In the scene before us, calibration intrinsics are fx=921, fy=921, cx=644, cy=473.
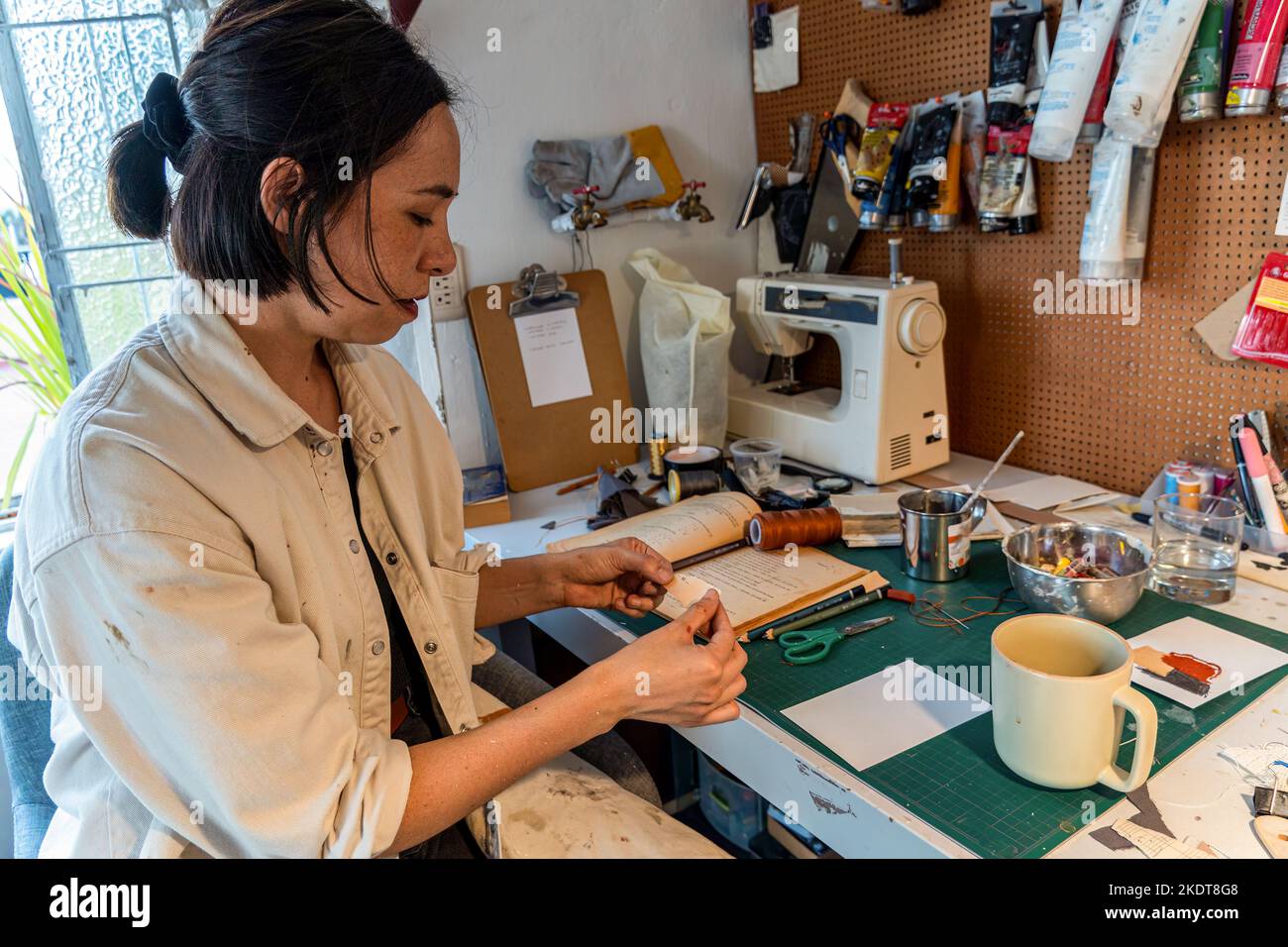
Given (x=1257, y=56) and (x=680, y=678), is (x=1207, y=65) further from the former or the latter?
(x=680, y=678)

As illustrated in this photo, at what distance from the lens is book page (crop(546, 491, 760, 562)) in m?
1.41

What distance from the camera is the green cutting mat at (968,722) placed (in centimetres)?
84

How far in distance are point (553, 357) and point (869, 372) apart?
651 mm

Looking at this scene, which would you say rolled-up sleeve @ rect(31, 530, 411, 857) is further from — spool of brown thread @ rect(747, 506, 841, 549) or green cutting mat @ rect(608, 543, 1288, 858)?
spool of brown thread @ rect(747, 506, 841, 549)

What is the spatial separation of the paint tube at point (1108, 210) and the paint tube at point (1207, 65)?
0.33ft

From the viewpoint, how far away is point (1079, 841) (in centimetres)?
81

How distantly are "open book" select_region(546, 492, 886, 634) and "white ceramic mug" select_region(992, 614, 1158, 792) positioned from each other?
14.3 inches

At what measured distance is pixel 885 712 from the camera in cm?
101

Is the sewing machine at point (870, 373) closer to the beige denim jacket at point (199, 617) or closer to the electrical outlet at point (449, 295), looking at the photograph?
the electrical outlet at point (449, 295)

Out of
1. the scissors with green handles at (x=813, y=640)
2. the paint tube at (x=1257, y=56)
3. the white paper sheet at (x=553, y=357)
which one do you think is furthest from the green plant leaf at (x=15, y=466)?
the paint tube at (x=1257, y=56)

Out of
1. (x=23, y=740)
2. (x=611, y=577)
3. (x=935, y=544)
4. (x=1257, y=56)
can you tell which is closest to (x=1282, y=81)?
(x=1257, y=56)

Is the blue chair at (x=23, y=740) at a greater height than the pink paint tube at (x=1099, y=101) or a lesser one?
lesser

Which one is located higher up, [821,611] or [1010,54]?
[1010,54]
